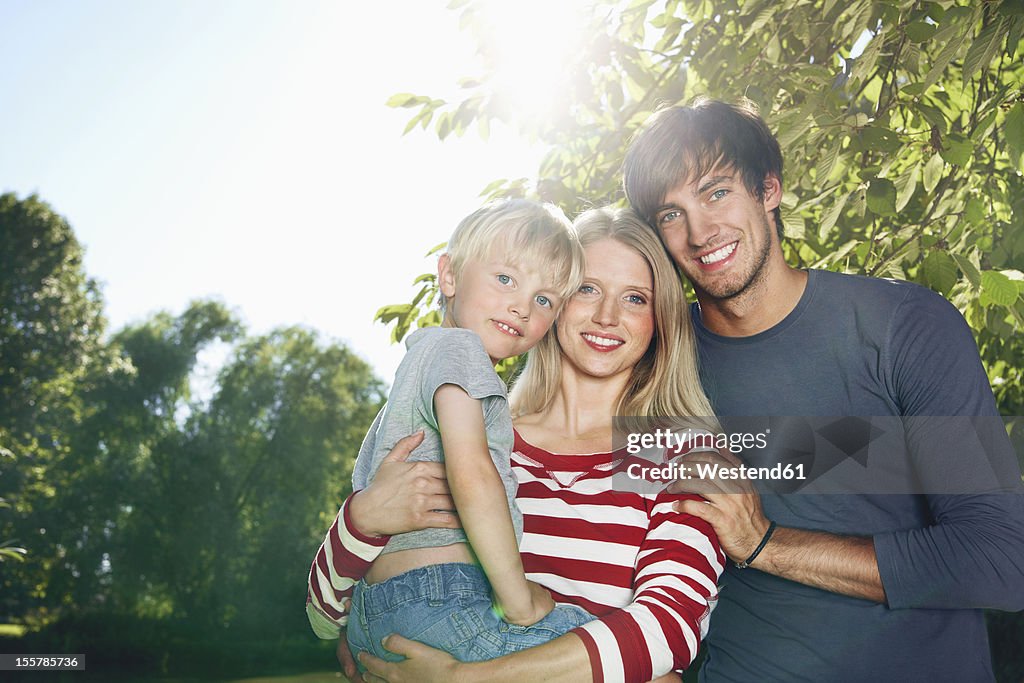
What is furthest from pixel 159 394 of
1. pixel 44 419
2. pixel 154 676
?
pixel 154 676

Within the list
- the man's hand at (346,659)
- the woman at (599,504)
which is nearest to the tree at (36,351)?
the man's hand at (346,659)

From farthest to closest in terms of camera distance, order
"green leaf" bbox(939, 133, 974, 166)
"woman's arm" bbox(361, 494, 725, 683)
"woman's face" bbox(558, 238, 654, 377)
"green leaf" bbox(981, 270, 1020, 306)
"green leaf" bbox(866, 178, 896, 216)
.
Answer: "green leaf" bbox(866, 178, 896, 216), "green leaf" bbox(939, 133, 974, 166), "woman's face" bbox(558, 238, 654, 377), "green leaf" bbox(981, 270, 1020, 306), "woman's arm" bbox(361, 494, 725, 683)

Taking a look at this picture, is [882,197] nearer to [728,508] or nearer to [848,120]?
[848,120]

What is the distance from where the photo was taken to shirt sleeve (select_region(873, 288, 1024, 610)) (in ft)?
7.23

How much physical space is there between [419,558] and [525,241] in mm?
931

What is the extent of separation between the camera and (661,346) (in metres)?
2.72

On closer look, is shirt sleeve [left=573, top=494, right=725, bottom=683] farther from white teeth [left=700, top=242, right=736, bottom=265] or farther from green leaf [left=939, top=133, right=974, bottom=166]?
green leaf [left=939, top=133, right=974, bottom=166]

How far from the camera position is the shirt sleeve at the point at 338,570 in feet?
7.46

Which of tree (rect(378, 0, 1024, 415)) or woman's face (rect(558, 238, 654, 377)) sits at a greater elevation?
tree (rect(378, 0, 1024, 415))

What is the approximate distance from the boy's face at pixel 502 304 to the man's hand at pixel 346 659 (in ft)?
3.31

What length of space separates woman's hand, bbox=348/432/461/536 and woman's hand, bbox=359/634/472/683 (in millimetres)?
280

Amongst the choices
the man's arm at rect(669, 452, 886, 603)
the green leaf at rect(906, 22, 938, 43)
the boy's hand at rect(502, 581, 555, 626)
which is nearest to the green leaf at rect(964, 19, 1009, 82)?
the green leaf at rect(906, 22, 938, 43)

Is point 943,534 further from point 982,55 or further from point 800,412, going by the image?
point 982,55

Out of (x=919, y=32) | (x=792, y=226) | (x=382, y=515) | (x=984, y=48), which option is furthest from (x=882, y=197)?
(x=382, y=515)
